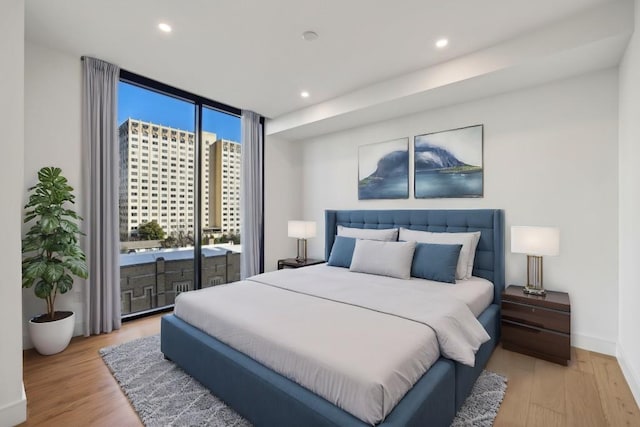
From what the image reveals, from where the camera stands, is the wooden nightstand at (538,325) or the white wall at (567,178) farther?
the white wall at (567,178)

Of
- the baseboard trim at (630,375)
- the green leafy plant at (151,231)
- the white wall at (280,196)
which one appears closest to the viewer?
the baseboard trim at (630,375)

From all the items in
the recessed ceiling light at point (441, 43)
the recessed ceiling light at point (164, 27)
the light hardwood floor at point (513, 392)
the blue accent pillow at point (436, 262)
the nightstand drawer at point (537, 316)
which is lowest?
the light hardwood floor at point (513, 392)

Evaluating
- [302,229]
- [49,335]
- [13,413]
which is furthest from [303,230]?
[13,413]

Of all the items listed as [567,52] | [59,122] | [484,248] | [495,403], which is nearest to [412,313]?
[495,403]

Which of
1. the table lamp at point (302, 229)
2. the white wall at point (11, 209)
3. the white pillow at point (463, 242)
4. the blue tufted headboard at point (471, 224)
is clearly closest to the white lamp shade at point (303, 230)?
the table lamp at point (302, 229)

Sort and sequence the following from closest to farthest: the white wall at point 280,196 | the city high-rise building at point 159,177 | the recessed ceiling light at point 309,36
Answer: the recessed ceiling light at point 309,36, the city high-rise building at point 159,177, the white wall at point 280,196

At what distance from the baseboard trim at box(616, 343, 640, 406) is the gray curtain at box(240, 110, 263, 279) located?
3.98 meters

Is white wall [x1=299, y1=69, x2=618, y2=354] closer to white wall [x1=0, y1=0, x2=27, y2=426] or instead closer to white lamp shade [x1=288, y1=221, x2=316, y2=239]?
white lamp shade [x1=288, y1=221, x2=316, y2=239]

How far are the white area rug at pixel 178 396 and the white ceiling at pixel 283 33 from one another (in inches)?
104

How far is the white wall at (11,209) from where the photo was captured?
173cm

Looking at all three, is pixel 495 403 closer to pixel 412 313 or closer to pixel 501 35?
pixel 412 313

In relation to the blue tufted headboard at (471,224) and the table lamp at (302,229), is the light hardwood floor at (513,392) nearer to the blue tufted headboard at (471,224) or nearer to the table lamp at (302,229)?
the blue tufted headboard at (471,224)

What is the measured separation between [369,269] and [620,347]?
7.06ft

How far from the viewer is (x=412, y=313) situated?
1.97 meters
